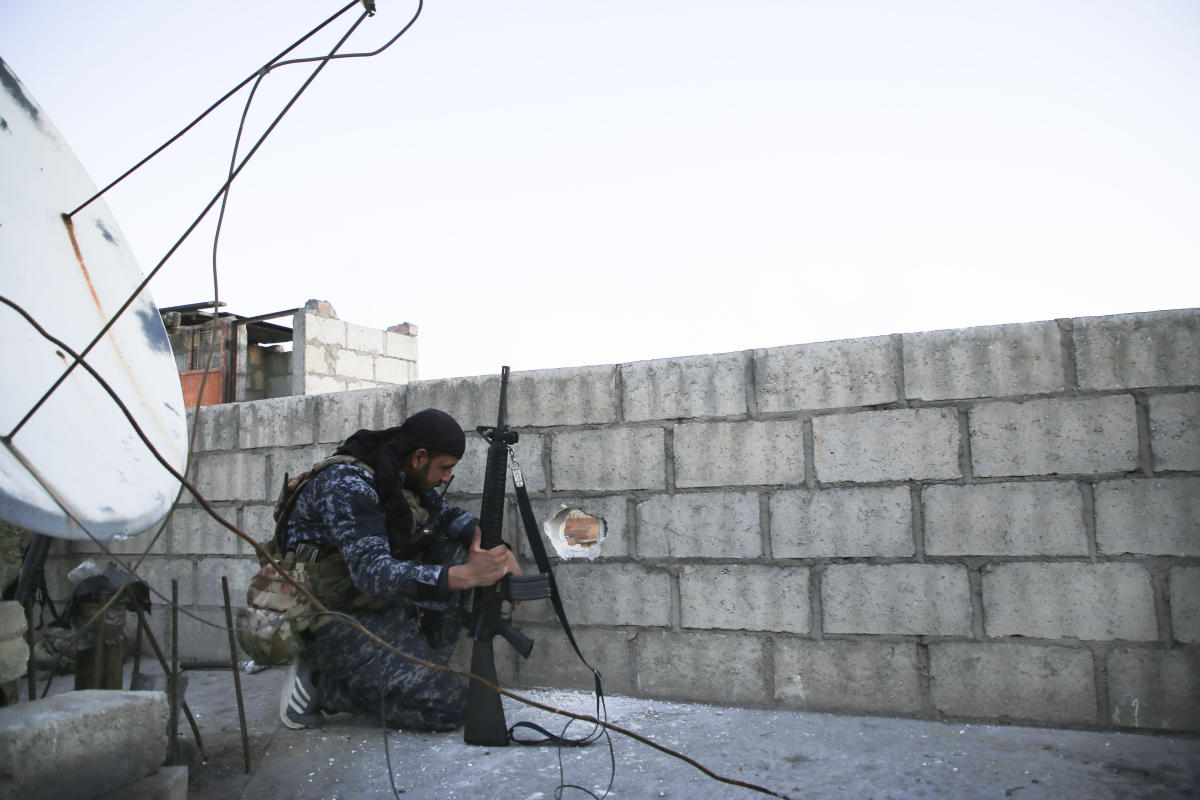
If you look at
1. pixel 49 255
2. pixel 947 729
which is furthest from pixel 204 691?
pixel 947 729

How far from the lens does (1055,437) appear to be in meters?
2.41

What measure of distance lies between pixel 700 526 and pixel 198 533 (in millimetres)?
2615

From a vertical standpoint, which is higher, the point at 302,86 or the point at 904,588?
the point at 302,86

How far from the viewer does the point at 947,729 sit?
2.40 m

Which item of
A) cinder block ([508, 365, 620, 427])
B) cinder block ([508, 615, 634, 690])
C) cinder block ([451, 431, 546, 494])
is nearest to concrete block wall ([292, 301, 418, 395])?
cinder block ([451, 431, 546, 494])

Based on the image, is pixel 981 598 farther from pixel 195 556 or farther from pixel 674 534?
pixel 195 556

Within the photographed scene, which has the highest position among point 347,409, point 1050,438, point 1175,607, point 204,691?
point 347,409

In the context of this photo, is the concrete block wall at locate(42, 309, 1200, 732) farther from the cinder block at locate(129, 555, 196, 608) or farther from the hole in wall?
the cinder block at locate(129, 555, 196, 608)

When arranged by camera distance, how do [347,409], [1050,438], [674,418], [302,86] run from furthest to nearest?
[347,409] → [674,418] → [1050,438] → [302,86]

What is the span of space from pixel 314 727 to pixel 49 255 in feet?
5.52

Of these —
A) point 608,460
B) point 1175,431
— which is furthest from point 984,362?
point 608,460

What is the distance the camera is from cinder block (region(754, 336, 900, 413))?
8.59 feet

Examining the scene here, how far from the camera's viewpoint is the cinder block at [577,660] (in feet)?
9.58

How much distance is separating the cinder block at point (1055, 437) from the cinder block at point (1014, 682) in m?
0.54
